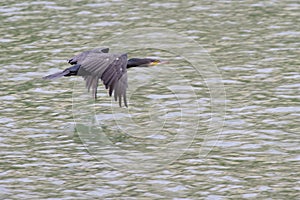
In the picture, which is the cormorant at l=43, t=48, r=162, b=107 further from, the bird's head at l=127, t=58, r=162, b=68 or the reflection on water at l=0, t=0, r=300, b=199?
the reflection on water at l=0, t=0, r=300, b=199

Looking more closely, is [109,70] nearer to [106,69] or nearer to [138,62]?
[106,69]

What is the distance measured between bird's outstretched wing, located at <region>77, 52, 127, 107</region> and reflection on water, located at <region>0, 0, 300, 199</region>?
868mm

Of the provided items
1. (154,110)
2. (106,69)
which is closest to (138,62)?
(154,110)

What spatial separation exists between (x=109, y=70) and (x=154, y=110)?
1.94m

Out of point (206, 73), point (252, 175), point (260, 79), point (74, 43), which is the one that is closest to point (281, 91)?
point (260, 79)

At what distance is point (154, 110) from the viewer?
13.7 meters

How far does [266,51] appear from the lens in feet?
53.5

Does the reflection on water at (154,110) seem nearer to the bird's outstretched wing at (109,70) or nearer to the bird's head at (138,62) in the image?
the bird's head at (138,62)

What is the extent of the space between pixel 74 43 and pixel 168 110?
4.32 meters

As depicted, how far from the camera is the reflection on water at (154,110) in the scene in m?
10.7

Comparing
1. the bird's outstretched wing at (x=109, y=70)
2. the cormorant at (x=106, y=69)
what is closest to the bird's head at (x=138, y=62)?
the cormorant at (x=106, y=69)

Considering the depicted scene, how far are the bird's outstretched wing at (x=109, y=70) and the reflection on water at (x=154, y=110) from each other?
2.85 feet

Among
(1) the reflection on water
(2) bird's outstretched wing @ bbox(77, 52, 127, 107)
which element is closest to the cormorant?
(2) bird's outstretched wing @ bbox(77, 52, 127, 107)

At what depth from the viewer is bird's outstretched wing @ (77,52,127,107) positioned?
11617 millimetres
